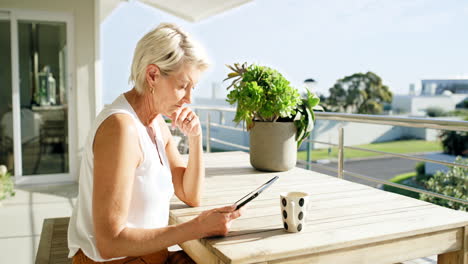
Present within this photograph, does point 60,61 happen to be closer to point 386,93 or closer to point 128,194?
point 128,194

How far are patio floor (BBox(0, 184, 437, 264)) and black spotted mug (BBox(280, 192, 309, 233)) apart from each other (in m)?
2.00

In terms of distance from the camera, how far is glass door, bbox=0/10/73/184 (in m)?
5.07

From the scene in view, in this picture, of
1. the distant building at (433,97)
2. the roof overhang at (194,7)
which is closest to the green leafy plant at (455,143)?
the distant building at (433,97)

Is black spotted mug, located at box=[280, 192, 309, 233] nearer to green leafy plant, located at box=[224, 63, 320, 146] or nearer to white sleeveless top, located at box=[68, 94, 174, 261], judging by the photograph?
white sleeveless top, located at box=[68, 94, 174, 261]

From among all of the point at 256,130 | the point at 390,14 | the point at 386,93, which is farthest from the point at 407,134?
the point at 256,130

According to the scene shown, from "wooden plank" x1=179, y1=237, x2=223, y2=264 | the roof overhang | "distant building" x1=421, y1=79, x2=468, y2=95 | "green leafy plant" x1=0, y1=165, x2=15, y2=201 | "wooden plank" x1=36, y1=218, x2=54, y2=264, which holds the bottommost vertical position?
"green leafy plant" x1=0, y1=165, x2=15, y2=201

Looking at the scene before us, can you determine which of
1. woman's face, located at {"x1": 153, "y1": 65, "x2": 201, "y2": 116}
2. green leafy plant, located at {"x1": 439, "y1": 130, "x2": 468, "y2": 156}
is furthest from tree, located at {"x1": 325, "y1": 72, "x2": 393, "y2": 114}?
woman's face, located at {"x1": 153, "y1": 65, "x2": 201, "y2": 116}

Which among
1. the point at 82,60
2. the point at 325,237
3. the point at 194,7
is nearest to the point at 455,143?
the point at 194,7

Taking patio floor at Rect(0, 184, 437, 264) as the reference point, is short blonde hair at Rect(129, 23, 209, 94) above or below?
above

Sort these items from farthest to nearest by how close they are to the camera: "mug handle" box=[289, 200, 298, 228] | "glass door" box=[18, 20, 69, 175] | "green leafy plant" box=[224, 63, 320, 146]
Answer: "glass door" box=[18, 20, 69, 175] → "green leafy plant" box=[224, 63, 320, 146] → "mug handle" box=[289, 200, 298, 228]

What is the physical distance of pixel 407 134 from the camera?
1549 inches

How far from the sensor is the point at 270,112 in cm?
184

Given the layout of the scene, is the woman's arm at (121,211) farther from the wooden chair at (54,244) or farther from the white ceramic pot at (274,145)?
the white ceramic pot at (274,145)

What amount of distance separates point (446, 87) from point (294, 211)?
35884 millimetres
